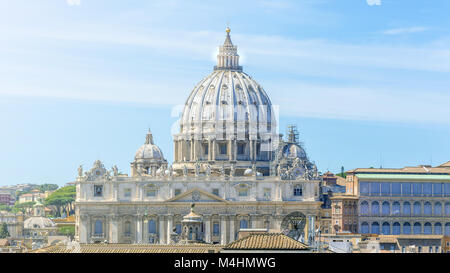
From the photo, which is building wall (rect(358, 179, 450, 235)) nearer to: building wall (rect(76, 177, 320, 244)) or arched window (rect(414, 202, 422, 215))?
arched window (rect(414, 202, 422, 215))

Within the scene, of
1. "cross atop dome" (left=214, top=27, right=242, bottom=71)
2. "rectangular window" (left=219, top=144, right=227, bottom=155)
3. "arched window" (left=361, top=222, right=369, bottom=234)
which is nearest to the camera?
"arched window" (left=361, top=222, right=369, bottom=234)

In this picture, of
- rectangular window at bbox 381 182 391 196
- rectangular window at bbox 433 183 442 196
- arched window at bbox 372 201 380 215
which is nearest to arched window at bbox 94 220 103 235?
arched window at bbox 372 201 380 215

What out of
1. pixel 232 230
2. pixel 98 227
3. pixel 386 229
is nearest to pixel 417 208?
pixel 386 229

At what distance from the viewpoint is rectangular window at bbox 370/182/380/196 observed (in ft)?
548

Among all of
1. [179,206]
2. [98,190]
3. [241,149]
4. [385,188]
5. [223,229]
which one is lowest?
[223,229]

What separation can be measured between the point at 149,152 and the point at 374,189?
3258cm

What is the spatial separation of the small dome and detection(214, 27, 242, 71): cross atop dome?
14.0 m

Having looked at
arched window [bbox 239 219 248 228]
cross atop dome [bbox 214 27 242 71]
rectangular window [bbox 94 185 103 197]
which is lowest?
arched window [bbox 239 219 248 228]

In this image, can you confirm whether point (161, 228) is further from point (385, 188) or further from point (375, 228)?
point (385, 188)

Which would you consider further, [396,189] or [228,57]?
[228,57]

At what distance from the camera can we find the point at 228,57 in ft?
622
